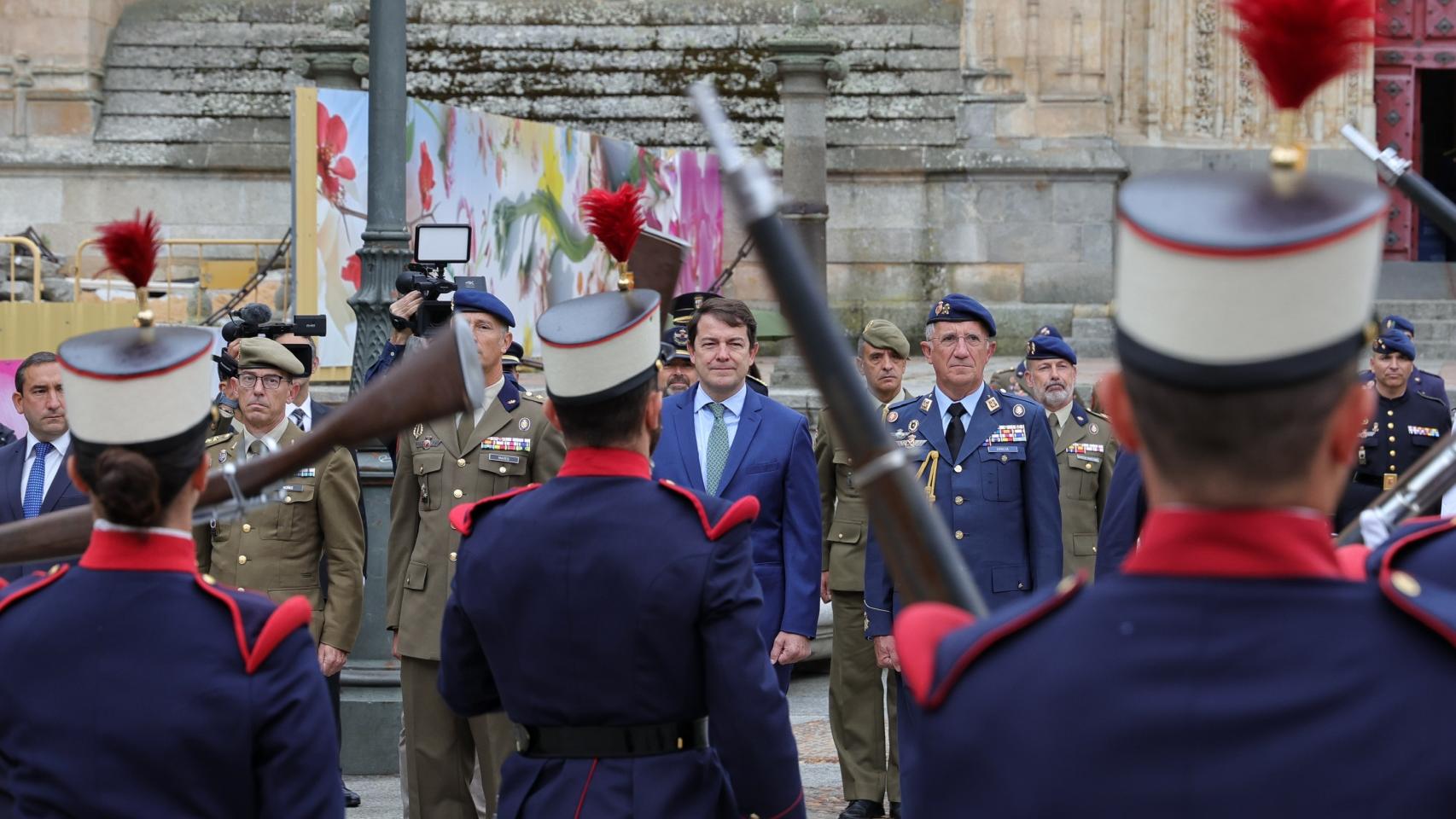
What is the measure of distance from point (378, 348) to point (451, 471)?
2.46 metres

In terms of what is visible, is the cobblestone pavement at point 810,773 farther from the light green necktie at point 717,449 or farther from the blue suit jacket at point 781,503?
the light green necktie at point 717,449

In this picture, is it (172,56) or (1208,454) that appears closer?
(1208,454)

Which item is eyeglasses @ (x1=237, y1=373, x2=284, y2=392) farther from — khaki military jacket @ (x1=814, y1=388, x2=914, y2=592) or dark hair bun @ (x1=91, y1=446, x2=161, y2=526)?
dark hair bun @ (x1=91, y1=446, x2=161, y2=526)

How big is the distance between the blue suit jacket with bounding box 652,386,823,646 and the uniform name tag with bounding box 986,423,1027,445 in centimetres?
64

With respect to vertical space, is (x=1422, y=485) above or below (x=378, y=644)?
above

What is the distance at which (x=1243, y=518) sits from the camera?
1814 millimetres

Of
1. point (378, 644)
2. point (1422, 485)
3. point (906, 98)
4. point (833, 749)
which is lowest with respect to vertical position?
point (833, 749)

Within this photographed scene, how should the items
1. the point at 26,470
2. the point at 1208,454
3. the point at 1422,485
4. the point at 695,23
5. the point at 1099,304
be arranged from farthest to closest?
the point at 695,23 < the point at 1099,304 < the point at 26,470 < the point at 1422,485 < the point at 1208,454

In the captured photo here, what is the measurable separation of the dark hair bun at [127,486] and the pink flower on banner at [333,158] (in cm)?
1127

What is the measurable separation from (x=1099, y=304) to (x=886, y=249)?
7.42 feet

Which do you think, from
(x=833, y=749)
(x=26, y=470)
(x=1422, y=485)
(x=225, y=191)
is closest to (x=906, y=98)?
(x=225, y=191)

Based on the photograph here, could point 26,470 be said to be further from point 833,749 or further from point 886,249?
point 886,249

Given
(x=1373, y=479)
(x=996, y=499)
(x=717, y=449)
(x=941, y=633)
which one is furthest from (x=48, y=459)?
(x=1373, y=479)

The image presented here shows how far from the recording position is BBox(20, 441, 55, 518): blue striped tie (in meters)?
6.73
